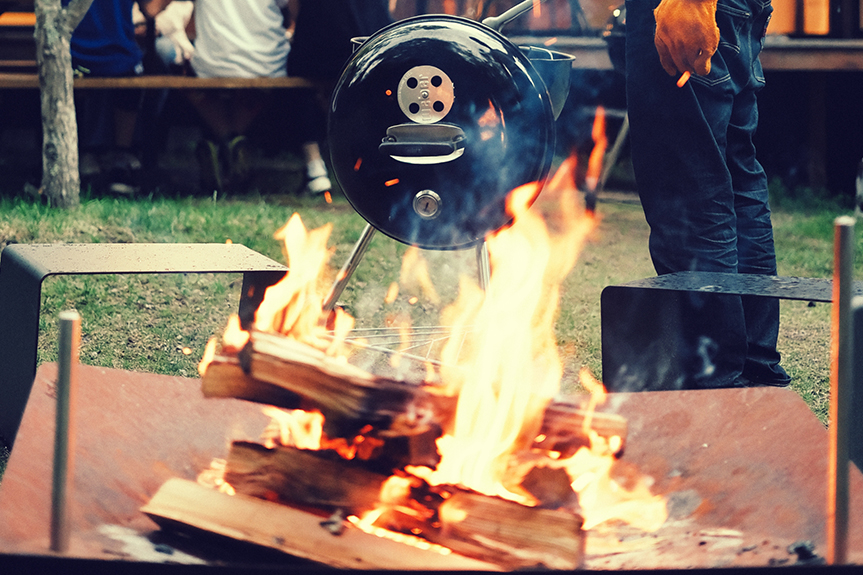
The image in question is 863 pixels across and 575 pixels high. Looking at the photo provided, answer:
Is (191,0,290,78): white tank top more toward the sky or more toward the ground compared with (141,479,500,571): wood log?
more toward the sky

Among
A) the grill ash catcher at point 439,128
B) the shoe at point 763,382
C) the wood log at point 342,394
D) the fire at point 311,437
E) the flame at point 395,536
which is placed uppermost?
the grill ash catcher at point 439,128

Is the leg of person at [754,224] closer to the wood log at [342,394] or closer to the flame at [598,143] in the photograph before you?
the wood log at [342,394]

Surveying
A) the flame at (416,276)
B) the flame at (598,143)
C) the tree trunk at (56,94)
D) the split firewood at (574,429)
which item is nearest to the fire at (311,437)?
the split firewood at (574,429)

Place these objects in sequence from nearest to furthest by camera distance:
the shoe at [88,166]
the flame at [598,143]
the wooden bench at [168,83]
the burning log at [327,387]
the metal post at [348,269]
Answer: the burning log at [327,387], the metal post at [348,269], the wooden bench at [168,83], the shoe at [88,166], the flame at [598,143]

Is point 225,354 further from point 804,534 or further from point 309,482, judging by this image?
point 804,534

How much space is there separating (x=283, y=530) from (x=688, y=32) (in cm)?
148

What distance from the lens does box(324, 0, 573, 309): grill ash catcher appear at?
6.53 ft

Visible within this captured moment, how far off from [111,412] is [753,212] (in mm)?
1761

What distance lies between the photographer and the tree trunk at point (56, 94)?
4.49m

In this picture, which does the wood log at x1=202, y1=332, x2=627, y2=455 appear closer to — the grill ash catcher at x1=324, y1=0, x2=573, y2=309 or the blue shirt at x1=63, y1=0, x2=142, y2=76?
the grill ash catcher at x1=324, y1=0, x2=573, y2=309

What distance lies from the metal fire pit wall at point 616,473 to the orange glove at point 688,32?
33.1 inches

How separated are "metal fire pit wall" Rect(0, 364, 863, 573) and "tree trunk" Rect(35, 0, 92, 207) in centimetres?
311

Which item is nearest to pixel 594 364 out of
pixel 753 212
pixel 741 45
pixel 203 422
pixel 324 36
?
pixel 753 212

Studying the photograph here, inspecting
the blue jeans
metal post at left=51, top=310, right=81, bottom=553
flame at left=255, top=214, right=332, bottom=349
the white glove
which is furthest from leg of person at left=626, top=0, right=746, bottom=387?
the white glove
